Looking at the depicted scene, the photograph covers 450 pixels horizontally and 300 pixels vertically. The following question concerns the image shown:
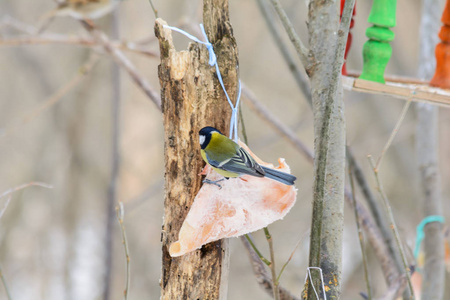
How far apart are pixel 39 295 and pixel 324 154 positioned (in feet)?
11.8

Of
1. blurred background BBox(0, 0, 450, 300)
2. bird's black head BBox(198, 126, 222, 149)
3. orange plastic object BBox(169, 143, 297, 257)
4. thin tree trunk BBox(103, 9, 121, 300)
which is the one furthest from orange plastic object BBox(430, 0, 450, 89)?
blurred background BBox(0, 0, 450, 300)

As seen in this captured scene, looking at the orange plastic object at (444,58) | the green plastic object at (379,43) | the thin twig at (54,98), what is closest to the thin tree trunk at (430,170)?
the orange plastic object at (444,58)

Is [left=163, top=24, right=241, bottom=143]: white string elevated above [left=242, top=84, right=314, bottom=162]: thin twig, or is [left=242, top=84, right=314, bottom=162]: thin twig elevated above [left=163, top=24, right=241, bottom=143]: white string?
[left=242, top=84, right=314, bottom=162]: thin twig

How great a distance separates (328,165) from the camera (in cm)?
82

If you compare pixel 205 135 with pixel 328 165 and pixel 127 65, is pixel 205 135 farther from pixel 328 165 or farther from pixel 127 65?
pixel 127 65

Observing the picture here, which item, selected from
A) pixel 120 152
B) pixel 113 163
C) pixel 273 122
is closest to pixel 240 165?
pixel 273 122

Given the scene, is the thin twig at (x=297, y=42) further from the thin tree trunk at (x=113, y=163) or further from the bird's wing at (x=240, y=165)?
the thin tree trunk at (x=113, y=163)

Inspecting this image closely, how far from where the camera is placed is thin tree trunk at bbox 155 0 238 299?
2.68 feet

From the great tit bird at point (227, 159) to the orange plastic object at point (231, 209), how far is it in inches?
2.1

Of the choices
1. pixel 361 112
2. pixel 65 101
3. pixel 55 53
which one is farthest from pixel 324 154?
pixel 361 112

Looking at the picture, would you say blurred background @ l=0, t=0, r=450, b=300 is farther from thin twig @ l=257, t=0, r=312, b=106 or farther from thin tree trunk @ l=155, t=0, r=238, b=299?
thin tree trunk @ l=155, t=0, r=238, b=299

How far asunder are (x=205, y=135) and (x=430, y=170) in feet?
3.78

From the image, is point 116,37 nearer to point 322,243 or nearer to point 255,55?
point 322,243

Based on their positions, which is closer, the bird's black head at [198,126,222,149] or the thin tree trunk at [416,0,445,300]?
the bird's black head at [198,126,222,149]
